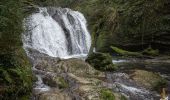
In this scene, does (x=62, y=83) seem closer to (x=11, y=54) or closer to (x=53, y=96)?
(x=53, y=96)

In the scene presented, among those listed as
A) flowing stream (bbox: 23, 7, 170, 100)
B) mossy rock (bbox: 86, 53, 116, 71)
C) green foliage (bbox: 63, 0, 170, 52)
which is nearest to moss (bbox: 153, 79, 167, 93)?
mossy rock (bbox: 86, 53, 116, 71)

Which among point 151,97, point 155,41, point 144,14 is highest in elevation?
point 144,14

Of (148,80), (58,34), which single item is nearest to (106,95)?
(148,80)

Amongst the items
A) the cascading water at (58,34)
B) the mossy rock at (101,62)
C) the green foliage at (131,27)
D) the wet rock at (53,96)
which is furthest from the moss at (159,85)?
the cascading water at (58,34)

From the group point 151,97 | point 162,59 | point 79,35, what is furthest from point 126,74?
point 79,35

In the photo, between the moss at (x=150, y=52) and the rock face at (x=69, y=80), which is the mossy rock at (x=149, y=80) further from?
the moss at (x=150, y=52)

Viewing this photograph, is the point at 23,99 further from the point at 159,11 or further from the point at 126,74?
the point at 159,11

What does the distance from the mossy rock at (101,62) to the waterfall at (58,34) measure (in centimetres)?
517

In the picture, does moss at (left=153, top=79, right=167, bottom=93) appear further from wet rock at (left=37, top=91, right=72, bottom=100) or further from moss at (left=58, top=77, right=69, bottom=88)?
wet rock at (left=37, top=91, right=72, bottom=100)

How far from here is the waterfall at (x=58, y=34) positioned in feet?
76.9

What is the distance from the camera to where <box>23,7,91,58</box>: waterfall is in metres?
23.5

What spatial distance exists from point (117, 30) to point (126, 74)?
30.2ft

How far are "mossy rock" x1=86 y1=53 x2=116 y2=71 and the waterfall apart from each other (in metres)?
5.17

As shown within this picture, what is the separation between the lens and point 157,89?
1392cm
